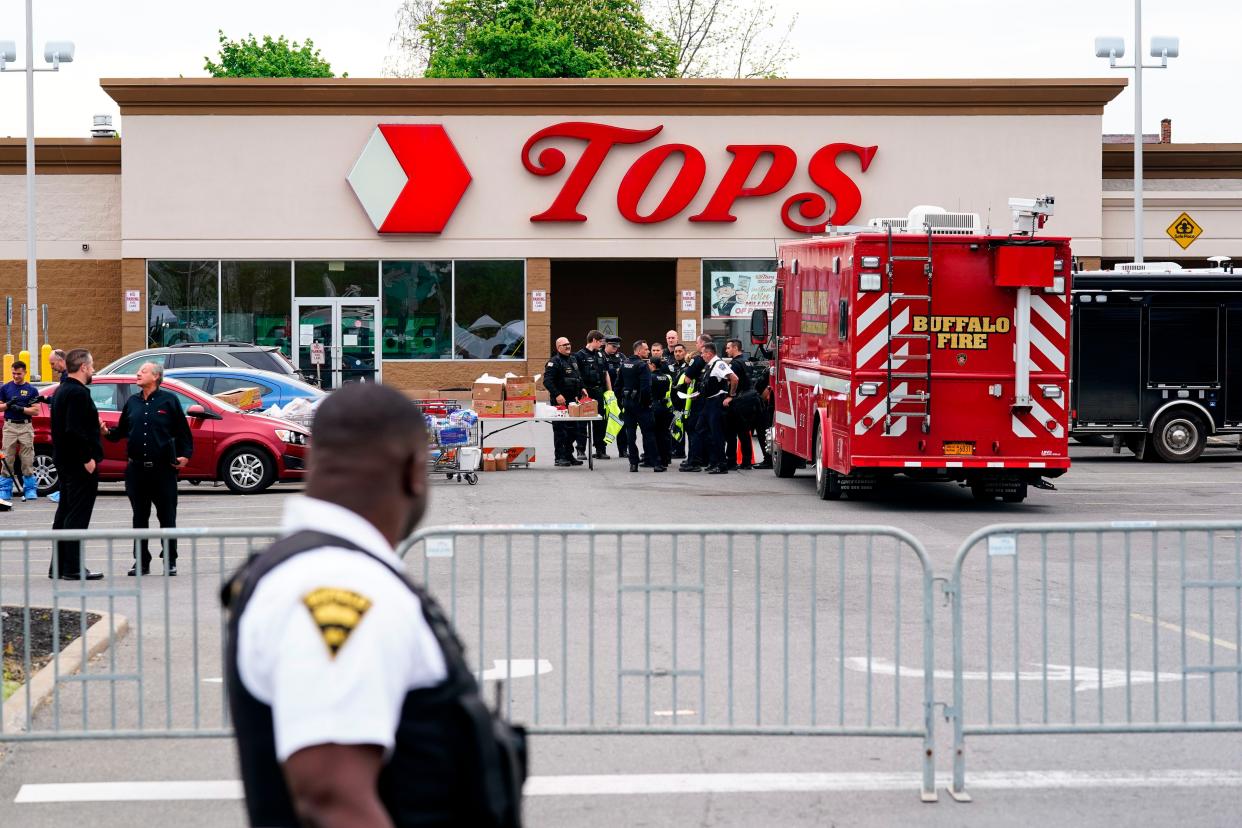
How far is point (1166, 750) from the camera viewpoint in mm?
Answer: 7621

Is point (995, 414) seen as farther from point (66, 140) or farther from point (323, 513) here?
point (66, 140)

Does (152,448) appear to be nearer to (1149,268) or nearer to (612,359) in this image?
(612,359)

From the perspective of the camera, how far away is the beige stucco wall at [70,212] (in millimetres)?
34062

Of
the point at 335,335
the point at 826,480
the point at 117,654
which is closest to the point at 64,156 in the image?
the point at 335,335

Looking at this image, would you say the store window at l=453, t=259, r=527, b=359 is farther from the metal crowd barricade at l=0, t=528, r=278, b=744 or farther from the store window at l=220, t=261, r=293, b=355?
the metal crowd barricade at l=0, t=528, r=278, b=744

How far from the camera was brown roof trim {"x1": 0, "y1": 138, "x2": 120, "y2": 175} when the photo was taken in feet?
111

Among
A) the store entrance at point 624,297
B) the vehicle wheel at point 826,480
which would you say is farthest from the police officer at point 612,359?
the store entrance at point 624,297

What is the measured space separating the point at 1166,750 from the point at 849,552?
21.4ft

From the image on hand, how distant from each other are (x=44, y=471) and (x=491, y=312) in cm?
1519

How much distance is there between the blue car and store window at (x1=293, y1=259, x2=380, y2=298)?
38.2 feet

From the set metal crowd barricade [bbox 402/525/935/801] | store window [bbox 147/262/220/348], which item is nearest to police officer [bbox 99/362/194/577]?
metal crowd barricade [bbox 402/525/935/801]

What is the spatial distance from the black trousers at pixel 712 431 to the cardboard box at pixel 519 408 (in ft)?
7.51

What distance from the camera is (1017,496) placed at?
18594 mm

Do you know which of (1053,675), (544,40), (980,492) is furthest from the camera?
(544,40)
